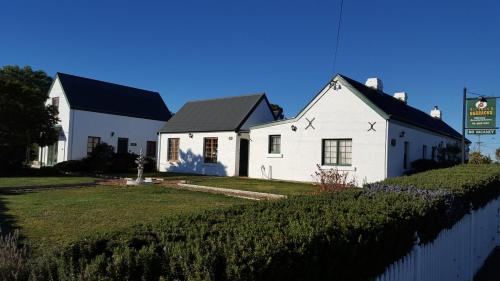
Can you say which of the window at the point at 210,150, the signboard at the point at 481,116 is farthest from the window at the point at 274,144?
the signboard at the point at 481,116

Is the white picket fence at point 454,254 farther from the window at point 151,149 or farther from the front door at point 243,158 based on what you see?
the window at point 151,149

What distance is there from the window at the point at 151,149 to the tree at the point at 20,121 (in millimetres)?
9283

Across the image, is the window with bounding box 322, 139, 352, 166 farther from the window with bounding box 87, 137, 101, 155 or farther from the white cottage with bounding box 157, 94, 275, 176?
the window with bounding box 87, 137, 101, 155

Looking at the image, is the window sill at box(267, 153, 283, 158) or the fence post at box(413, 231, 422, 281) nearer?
the fence post at box(413, 231, 422, 281)

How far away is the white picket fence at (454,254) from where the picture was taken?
4031 mm

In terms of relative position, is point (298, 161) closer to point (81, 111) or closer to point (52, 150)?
point (81, 111)

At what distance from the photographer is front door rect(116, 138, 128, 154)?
31.6 m

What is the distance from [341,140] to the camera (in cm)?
1981

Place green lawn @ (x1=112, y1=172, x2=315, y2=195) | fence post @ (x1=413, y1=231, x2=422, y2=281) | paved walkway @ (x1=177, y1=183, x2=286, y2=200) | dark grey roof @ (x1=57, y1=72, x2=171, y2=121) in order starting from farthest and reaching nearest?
dark grey roof @ (x1=57, y1=72, x2=171, y2=121) → green lawn @ (x1=112, y1=172, x2=315, y2=195) → paved walkway @ (x1=177, y1=183, x2=286, y2=200) → fence post @ (x1=413, y1=231, x2=422, y2=281)

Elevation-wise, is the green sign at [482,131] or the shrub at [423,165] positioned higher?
the green sign at [482,131]

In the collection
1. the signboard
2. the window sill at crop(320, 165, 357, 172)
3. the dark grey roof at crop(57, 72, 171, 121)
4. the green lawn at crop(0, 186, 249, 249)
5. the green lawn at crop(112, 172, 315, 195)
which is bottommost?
the green lawn at crop(0, 186, 249, 249)

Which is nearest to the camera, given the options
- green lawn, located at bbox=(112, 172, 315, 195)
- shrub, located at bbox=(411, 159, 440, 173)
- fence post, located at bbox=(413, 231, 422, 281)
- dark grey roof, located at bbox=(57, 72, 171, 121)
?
fence post, located at bbox=(413, 231, 422, 281)

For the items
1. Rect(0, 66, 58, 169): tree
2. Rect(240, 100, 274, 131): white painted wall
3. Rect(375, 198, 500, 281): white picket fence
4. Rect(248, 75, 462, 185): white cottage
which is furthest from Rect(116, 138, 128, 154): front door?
Rect(375, 198, 500, 281): white picket fence

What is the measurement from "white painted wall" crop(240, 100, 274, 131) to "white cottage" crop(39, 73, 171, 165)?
12.0m
